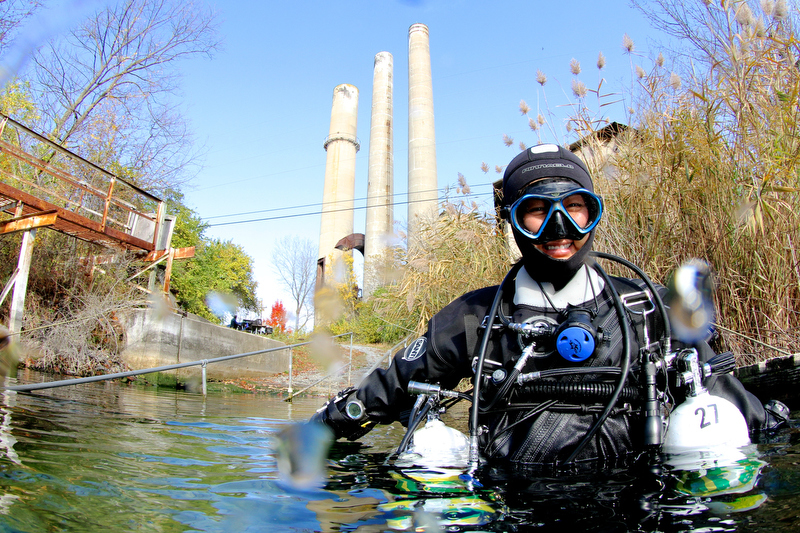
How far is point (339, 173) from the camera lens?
30.2 metres

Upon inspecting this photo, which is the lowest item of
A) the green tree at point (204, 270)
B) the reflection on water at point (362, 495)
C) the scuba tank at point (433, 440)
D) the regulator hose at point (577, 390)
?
the reflection on water at point (362, 495)

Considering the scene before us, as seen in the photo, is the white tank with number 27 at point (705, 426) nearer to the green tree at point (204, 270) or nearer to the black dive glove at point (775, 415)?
the black dive glove at point (775, 415)

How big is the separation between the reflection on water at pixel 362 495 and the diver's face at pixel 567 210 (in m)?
0.83

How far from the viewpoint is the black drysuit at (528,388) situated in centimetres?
200

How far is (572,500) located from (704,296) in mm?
1305

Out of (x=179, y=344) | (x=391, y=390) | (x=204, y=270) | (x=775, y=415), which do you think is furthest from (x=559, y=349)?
(x=204, y=270)

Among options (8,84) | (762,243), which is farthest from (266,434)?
(8,84)

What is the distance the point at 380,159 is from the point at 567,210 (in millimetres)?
27713

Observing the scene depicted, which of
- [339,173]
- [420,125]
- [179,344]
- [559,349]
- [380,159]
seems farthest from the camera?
[339,173]

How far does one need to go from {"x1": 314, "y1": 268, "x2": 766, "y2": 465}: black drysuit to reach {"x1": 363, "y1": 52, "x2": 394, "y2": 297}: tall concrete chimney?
24251mm

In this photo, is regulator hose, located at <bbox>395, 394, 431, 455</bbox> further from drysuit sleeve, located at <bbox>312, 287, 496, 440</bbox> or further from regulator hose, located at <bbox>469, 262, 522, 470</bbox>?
regulator hose, located at <bbox>469, 262, 522, 470</bbox>

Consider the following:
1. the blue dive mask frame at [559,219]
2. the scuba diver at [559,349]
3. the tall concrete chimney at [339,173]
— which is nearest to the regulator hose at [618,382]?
the scuba diver at [559,349]

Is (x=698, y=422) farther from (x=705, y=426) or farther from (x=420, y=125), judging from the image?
(x=420, y=125)

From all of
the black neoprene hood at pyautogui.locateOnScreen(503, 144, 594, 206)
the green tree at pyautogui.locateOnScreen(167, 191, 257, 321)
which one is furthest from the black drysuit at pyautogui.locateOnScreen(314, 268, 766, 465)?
the green tree at pyautogui.locateOnScreen(167, 191, 257, 321)
